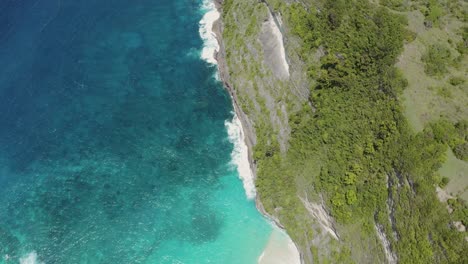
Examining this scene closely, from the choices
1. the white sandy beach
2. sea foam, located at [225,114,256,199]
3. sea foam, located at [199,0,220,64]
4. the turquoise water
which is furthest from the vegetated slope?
sea foam, located at [199,0,220,64]

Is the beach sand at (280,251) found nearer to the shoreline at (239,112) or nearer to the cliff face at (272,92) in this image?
the shoreline at (239,112)

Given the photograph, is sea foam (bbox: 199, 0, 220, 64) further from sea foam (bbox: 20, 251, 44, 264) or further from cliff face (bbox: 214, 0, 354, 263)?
sea foam (bbox: 20, 251, 44, 264)

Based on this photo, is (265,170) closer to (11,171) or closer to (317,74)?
(317,74)

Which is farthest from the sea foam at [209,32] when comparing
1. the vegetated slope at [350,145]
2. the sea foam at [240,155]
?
the sea foam at [240,155]

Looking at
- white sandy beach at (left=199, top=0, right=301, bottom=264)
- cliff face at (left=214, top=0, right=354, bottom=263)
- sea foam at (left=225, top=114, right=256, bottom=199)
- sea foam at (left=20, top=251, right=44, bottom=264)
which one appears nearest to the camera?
white sandy beach at (left=199, top=0, right=301, bottom=264)

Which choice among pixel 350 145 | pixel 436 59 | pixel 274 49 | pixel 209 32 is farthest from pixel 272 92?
pixel 436 59

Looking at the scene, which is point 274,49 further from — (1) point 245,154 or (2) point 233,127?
(1) point 245,154

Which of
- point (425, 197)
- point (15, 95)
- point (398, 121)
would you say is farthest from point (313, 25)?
point (15, 95)
